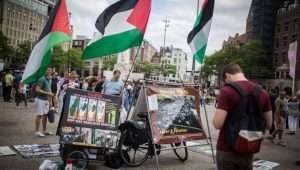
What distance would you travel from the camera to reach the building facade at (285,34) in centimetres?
6500

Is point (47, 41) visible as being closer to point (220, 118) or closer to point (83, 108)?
point (83, 108)

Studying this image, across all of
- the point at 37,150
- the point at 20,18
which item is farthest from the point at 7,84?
the point at 20,18

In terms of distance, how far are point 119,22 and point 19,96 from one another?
38.4ft

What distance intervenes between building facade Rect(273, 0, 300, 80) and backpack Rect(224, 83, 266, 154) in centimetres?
6384

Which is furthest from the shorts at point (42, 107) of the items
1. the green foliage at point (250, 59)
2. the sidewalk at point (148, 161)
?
the green foliage at point (250, 59)

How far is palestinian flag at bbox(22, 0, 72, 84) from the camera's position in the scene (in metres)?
5.64

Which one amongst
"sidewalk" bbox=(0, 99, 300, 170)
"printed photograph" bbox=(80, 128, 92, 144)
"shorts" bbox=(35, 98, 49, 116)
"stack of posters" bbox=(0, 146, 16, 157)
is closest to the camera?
"printed photograph" bbox=(80, 128, 92, 144)

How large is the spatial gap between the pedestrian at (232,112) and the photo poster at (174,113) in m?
2.74

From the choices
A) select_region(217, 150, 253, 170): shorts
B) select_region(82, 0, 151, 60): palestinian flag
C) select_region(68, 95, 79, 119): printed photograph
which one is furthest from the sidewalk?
select_region(217, 150, 253, 170): shorts

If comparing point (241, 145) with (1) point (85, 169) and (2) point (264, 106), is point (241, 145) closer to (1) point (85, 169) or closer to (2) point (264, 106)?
(2) point (264, 106)

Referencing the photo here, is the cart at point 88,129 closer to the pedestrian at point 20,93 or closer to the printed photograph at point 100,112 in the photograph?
the printed photograph at point 100,112

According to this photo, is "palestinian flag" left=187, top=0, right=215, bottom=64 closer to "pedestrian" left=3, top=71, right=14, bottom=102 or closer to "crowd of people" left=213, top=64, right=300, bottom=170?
"crowd of people" left=213, top=64, right=300, bottom=170

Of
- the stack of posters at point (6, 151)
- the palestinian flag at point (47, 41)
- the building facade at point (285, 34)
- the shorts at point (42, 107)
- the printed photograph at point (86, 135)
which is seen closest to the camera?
the palestinian flag at point (47, 41)

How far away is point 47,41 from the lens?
5.83 m
